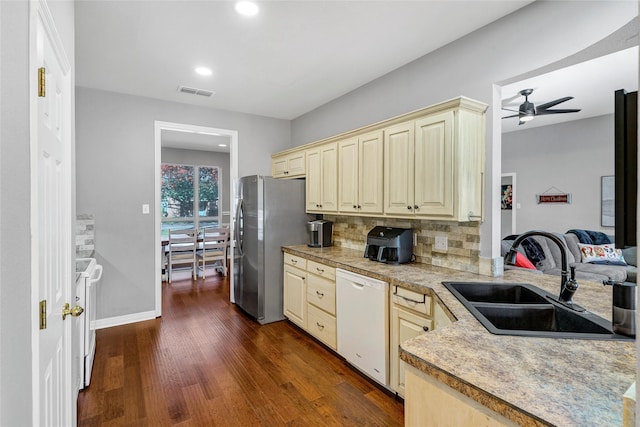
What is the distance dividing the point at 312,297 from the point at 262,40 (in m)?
2.38

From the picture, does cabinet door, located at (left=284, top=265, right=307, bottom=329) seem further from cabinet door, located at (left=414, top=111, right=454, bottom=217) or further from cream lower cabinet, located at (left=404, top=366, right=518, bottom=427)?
cream lower cabinet, located at (left=404, top=366, right=518, bottom=427)

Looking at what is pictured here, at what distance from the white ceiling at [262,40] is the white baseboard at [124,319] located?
265 centimetres

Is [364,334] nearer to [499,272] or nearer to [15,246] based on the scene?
[499,272]

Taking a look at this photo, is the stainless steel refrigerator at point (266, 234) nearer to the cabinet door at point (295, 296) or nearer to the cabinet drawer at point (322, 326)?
the cabinet door at point (295, 296)

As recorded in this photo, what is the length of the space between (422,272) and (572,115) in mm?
4821

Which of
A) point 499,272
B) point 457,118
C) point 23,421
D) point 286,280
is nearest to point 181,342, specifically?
point 286,280

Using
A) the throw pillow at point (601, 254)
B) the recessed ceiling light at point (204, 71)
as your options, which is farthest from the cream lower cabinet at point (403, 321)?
the throw pillow at point (601, 254)

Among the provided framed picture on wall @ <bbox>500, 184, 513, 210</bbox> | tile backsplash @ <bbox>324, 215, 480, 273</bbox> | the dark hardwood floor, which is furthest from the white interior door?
framed picture on wall @ <bbox>500, 184, 513, 210</bbox>

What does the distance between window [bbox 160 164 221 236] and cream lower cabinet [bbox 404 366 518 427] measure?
7.19 m

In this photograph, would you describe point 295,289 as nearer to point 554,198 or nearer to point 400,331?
point 400,331

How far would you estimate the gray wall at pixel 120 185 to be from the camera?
11.3ft

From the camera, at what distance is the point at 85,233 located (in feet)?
11.2

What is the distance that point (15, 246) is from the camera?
31.0 inches

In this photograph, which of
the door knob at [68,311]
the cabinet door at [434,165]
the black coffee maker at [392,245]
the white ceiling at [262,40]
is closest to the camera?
the door knob at [68,311]
